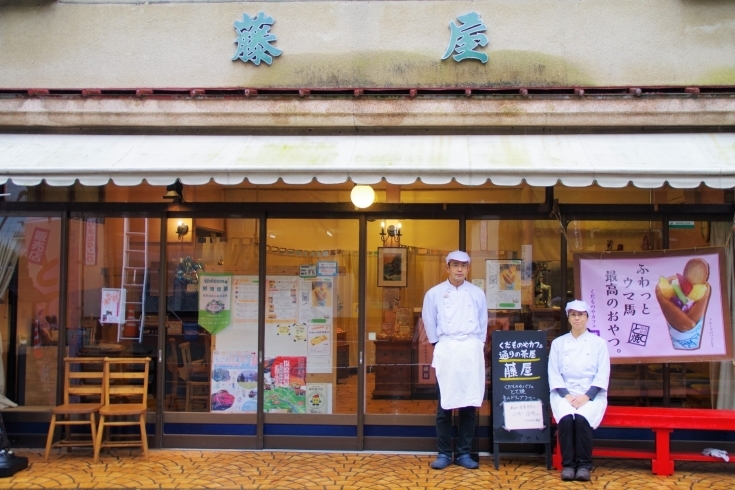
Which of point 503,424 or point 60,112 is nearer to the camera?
Answer: point 503,424

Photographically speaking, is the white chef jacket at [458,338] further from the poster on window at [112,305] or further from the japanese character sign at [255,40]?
the poster on window at [112,305]

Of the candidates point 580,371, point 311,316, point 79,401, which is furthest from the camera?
point 311,316

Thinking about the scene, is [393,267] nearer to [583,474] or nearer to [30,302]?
[583,474]

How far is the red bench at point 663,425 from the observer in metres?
6.83

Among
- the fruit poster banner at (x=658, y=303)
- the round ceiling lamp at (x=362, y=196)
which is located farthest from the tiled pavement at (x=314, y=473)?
the round ceiling lamp at (x=362, y=196)

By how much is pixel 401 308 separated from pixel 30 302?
427cm

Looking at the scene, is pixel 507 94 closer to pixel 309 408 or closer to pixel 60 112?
pixel 309 408

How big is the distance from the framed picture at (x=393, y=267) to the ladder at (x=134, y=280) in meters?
2.66

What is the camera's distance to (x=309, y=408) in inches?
315

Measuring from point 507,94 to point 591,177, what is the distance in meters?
1.58

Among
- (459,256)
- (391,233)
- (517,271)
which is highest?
(391,233)

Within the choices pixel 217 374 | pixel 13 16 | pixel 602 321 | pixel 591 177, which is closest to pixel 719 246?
pixel 602 321

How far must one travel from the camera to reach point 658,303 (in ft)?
24.7

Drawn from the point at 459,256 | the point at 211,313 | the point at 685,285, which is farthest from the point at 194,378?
the point at 685,285
